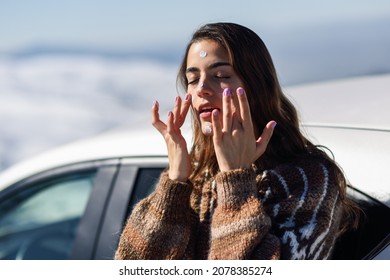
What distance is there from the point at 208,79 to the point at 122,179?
905 mm

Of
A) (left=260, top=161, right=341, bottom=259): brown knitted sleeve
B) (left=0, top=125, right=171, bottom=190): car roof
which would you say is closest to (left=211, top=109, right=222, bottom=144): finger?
(left=260, top=161, right=341, bottom=259): brown knitted sleeve

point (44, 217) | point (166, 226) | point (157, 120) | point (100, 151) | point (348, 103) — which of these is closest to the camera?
point (166, 226)

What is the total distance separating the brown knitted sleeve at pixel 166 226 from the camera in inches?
121

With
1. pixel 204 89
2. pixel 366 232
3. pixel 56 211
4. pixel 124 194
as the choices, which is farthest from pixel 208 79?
pixel 56 211

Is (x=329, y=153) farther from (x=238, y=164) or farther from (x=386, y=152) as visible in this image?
(x=238, y=164)

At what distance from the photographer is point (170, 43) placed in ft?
45.2

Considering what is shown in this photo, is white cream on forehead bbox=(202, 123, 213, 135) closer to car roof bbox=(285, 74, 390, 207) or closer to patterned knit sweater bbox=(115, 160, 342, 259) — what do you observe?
patterned knit sweater bbox=(115, 160, 342, 259)

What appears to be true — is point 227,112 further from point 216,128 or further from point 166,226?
point 166,226

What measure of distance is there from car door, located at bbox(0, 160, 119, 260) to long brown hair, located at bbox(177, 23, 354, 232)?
807 mm

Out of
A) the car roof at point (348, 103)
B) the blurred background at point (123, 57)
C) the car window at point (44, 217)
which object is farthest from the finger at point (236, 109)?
the blurred background at point (123, 57)

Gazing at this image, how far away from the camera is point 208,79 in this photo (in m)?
3.12

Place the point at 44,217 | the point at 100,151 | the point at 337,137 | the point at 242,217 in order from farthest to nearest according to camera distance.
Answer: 1. the point at 44,217
2. the point at 100,151
3. the point at 337,137
4. the point at 242,217

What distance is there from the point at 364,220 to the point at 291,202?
0.35 m

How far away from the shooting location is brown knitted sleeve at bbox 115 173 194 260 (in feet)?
10.1
